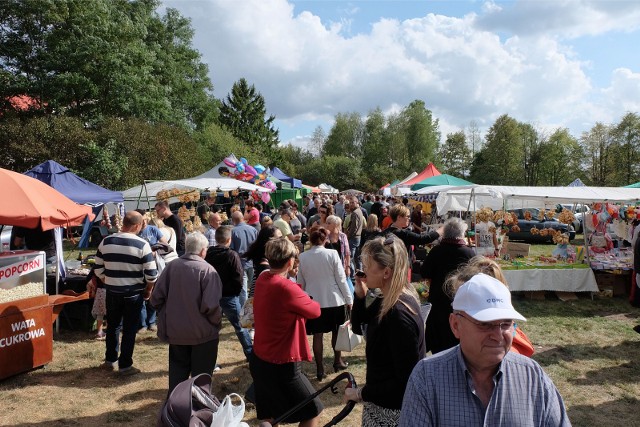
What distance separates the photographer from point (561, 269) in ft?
28.1

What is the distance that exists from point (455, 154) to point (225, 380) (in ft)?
196

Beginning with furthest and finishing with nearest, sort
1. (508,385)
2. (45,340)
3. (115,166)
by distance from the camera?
(115,166) < (45,340) < (508,385)

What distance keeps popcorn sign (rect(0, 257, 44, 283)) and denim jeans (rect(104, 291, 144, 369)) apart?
1.09m

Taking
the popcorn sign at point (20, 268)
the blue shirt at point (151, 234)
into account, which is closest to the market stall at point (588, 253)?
the blue shirt at point (151, 234)

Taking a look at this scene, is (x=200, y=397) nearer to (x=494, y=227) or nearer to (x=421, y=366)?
(x=421, y=366)

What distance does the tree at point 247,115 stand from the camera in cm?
5303

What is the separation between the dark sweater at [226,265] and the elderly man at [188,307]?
66 centimetres

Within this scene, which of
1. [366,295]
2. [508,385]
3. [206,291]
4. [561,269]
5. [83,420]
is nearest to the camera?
[508,385]

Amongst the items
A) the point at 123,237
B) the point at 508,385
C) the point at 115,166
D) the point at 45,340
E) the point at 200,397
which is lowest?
the point at 45,340

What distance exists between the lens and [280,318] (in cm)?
311

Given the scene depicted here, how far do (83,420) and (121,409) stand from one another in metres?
0.34

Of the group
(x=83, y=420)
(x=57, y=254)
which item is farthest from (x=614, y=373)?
(x=57, y=254)

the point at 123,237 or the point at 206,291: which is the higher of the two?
the point at 123,237

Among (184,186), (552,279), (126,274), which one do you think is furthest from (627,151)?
(126,274)
